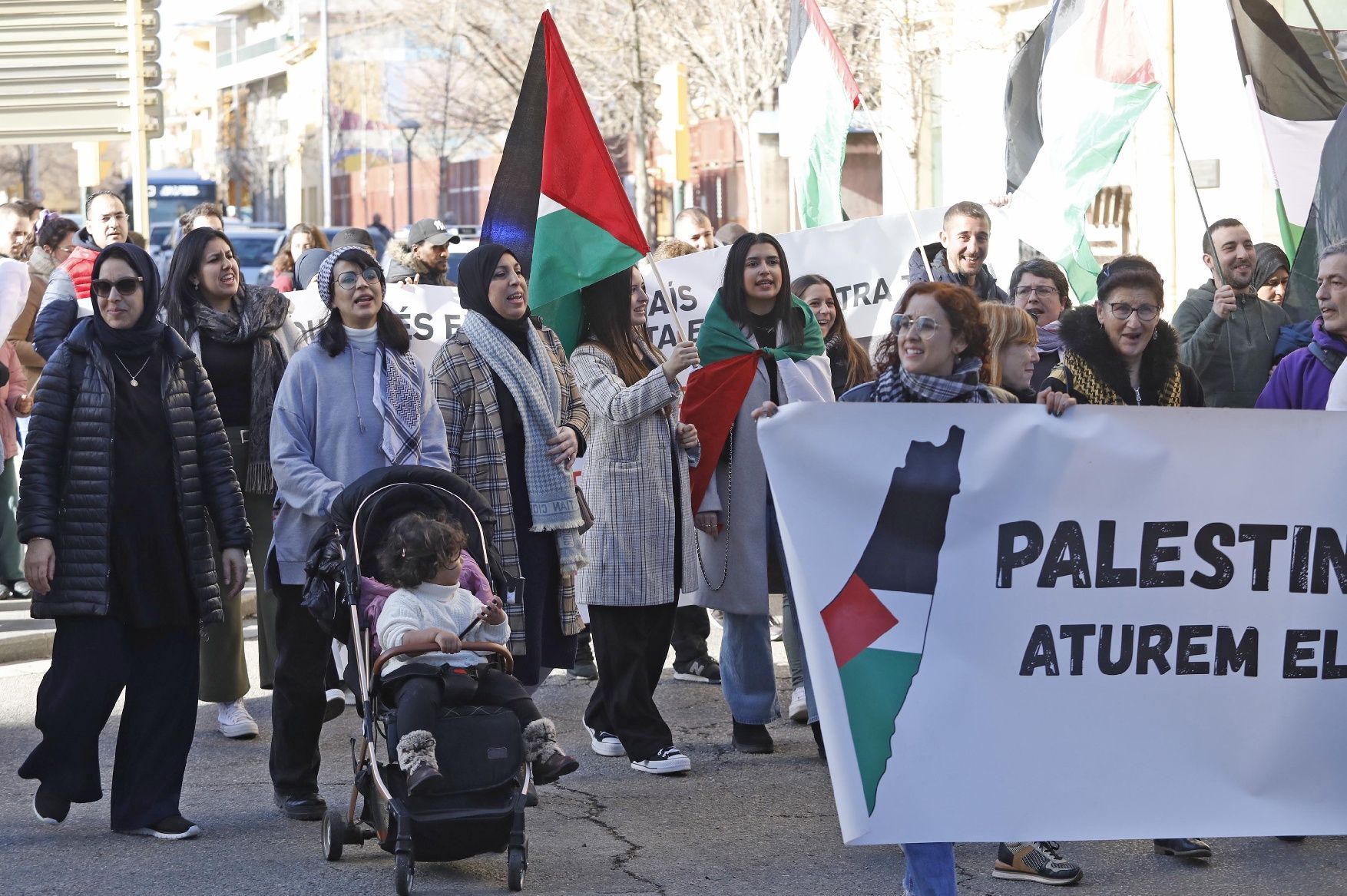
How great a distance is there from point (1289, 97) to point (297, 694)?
17.3ft

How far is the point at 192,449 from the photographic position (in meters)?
6.18

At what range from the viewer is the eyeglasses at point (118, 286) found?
6.05 meters

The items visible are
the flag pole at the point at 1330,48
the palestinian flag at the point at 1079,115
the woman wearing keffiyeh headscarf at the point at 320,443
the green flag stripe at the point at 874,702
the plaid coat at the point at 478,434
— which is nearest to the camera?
the green flag stripe at the point at 874,702

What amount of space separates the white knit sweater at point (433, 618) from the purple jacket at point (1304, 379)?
2.74 m

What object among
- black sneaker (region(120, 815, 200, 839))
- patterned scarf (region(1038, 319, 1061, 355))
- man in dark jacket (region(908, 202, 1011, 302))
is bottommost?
black sneaker (region(120, 815, 200, 839))

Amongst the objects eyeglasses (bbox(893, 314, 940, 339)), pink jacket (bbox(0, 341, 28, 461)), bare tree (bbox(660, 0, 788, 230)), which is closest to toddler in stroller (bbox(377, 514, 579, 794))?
eyeglasses (bbox(893, 314, 940, 339))

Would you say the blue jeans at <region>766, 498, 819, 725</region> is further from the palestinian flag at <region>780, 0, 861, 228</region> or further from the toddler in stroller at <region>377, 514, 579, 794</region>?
the palestinian flag at <region>780, 0, 861, 228</region>

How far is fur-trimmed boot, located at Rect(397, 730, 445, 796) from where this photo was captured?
17.2 ft

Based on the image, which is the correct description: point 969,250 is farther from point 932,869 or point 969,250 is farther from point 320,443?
point 932,869

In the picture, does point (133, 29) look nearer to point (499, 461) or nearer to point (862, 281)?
point (862, 281)

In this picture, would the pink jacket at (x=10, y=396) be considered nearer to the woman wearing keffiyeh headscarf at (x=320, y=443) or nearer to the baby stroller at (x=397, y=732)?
the woman wearing keffiyeh headscarf at (x=320, y=443)

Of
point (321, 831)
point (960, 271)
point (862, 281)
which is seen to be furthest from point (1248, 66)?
point (321, 831)

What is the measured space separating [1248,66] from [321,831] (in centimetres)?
546

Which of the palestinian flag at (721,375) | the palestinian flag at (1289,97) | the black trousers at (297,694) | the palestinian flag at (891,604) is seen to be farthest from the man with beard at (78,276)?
the palestinian flag at (1289,97)
